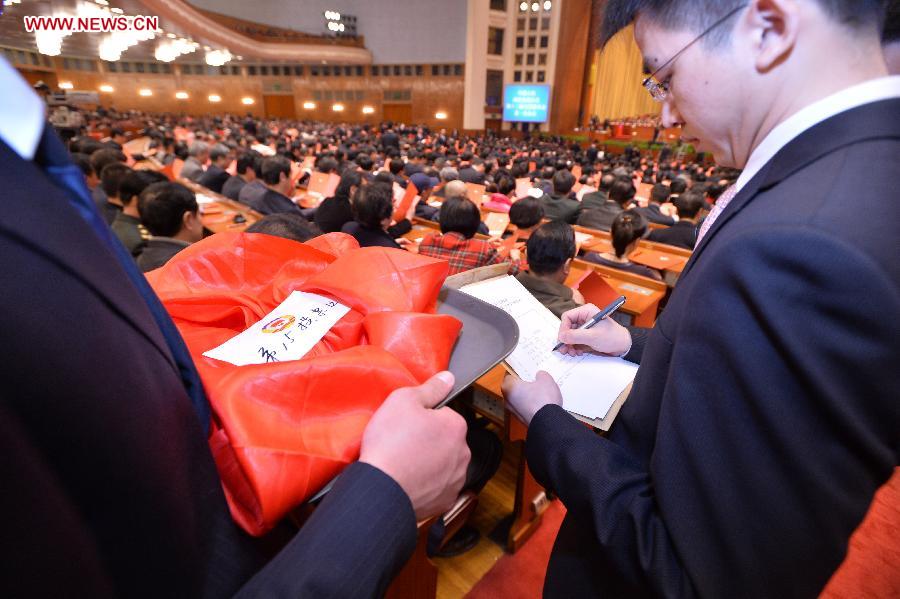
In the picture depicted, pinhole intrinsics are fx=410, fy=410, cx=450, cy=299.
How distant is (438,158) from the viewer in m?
10.4

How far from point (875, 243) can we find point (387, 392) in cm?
59

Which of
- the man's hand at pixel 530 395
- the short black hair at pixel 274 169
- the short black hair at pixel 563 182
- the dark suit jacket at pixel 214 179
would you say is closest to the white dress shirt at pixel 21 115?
the man's hand at pixel 530 395

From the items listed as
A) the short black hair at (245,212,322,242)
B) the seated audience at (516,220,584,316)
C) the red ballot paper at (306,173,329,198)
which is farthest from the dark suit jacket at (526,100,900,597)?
the red ballot paper at (306,173,329,198)

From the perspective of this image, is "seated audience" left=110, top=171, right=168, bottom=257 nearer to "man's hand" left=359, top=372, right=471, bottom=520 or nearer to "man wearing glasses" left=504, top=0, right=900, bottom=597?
"man's hand" left=359, top=372, right=471, bottom=520

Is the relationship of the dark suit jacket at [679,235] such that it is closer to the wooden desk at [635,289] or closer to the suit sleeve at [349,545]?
the wooden desk at [635,289]

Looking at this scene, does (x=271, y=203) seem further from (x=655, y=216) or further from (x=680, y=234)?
(x=655, y=216)

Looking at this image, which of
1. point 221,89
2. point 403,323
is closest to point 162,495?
point 403,323

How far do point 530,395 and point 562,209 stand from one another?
4.62m

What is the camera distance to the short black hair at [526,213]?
380 cm

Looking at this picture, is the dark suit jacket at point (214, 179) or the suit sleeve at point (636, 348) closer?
the suit sleeve at point (636, 348)

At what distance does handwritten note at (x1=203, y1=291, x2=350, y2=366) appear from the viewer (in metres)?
0.60

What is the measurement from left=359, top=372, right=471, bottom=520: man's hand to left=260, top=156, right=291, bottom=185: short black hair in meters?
4.92

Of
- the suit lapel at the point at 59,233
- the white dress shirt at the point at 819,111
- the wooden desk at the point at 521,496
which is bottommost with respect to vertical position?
the wooden desk at the point at 521,496

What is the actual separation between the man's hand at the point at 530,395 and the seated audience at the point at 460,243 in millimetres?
1821
